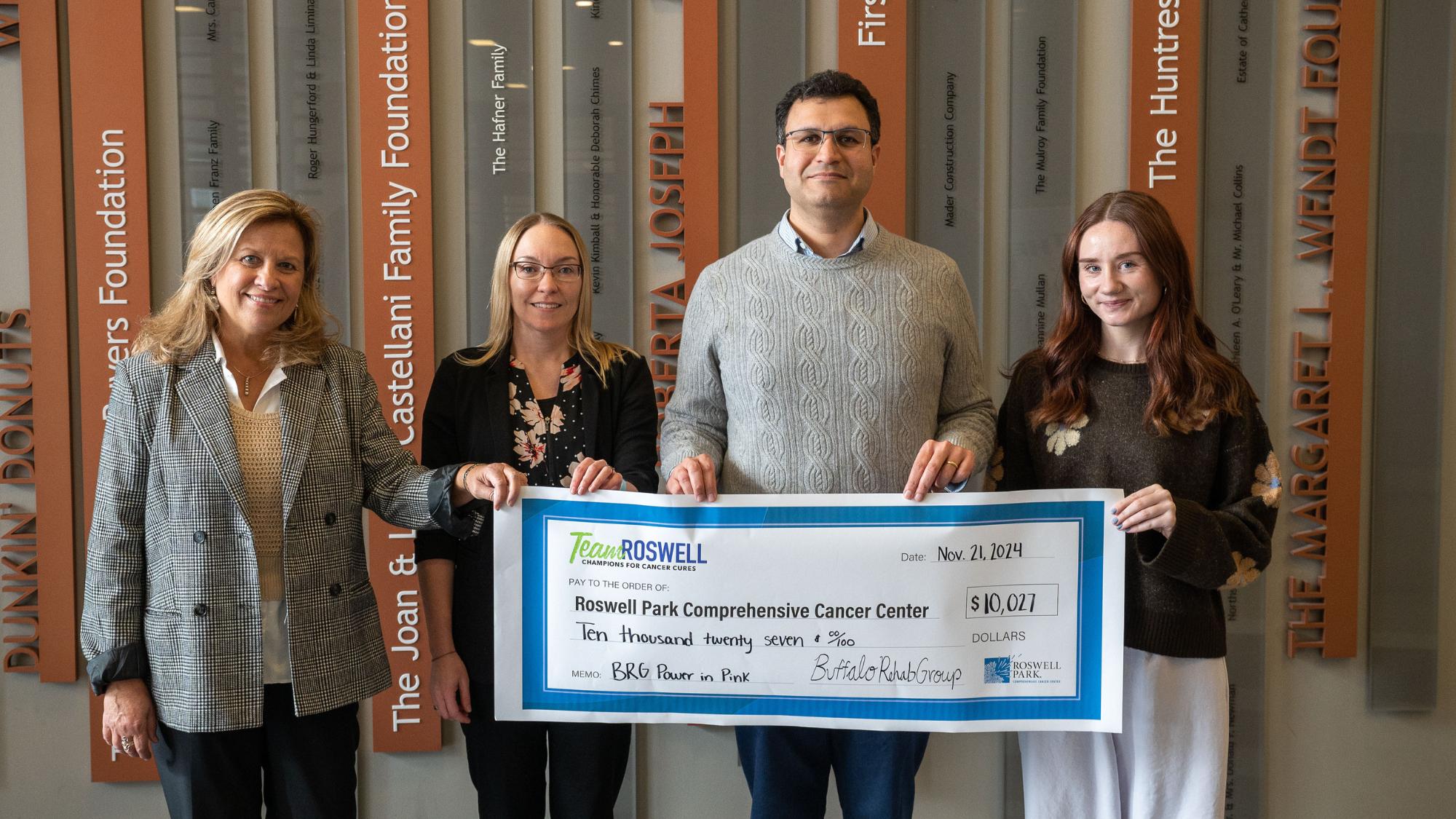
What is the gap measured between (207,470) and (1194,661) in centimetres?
193

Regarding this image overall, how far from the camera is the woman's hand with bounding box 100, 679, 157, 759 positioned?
1694mm

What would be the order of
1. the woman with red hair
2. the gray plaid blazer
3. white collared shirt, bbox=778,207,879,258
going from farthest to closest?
white collared shirt, bbox=778,207,879,258
the woman with red hair
the gray plaid blazer

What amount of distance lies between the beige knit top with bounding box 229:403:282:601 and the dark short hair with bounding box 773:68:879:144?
1186mm

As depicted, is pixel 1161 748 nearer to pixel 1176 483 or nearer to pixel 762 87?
pixel 1176 483

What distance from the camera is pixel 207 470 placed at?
1.70m

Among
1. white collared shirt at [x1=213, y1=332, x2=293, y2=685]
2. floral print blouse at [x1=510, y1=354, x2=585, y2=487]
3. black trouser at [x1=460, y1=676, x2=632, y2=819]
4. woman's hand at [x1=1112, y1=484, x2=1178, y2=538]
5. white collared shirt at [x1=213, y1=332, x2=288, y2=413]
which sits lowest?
black trouser at [x1=460, y1=676, x2=632, y2=819]

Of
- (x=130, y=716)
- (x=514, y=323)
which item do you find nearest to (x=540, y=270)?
(x=514, y=323)

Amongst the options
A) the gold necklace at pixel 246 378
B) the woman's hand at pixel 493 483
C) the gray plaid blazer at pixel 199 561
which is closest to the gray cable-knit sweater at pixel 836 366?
the woman's hand at pixel 493 483

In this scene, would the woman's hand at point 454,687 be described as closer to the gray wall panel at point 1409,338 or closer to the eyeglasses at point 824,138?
the eyeglasses at point 824,138

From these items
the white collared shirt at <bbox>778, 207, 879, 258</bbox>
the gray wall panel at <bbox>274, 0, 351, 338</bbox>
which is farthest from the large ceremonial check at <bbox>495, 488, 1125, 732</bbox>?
the gray wall panel at <bbox>274, 0, 351, 338</bbox>

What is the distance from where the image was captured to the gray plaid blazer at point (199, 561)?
1.69 metres

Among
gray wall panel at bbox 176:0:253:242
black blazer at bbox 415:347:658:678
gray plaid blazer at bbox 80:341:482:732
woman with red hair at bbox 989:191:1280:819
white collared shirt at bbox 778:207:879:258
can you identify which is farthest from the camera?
gray wall panel at bbox 176:0:253:242

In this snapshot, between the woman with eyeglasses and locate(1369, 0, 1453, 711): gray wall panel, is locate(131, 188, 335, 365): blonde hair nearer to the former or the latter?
the woman with eyeglasses

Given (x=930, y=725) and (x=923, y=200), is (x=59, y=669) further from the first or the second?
(x=923, y=200)
